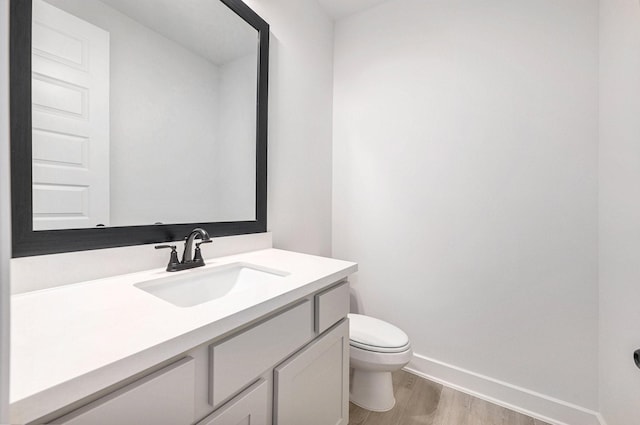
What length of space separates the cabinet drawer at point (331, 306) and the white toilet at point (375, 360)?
40cm

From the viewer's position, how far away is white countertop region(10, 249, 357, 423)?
39 cm

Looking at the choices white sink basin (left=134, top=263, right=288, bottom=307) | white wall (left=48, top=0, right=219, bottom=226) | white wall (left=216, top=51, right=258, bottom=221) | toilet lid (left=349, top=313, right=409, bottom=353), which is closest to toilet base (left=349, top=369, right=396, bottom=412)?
toilet lid (left=349, top=313, right=409, bottom=353)

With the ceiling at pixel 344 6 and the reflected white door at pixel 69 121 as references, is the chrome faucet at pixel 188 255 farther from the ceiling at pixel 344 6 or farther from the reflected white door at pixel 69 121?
the ceiling at pixel 344 6

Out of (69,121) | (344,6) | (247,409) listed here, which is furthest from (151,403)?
(344,6)

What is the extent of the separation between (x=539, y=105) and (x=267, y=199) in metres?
1.55

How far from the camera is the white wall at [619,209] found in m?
0.99

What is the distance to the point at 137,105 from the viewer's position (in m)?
1.00

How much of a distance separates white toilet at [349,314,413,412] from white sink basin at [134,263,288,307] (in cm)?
69

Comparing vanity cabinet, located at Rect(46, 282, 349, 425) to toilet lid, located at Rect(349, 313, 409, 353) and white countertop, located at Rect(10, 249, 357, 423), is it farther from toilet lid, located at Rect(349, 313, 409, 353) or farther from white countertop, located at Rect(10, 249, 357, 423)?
toilet lid, located at Rect(349, 313, 409, 353)

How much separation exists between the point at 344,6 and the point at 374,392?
254 cm

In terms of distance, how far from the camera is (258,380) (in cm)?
74

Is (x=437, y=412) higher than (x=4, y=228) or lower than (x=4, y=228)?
lower

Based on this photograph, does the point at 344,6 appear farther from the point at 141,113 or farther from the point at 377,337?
the point at 377,337

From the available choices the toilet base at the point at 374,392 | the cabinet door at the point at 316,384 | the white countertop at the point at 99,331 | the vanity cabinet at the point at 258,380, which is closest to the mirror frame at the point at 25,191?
the white countertop at the point at 99,331
